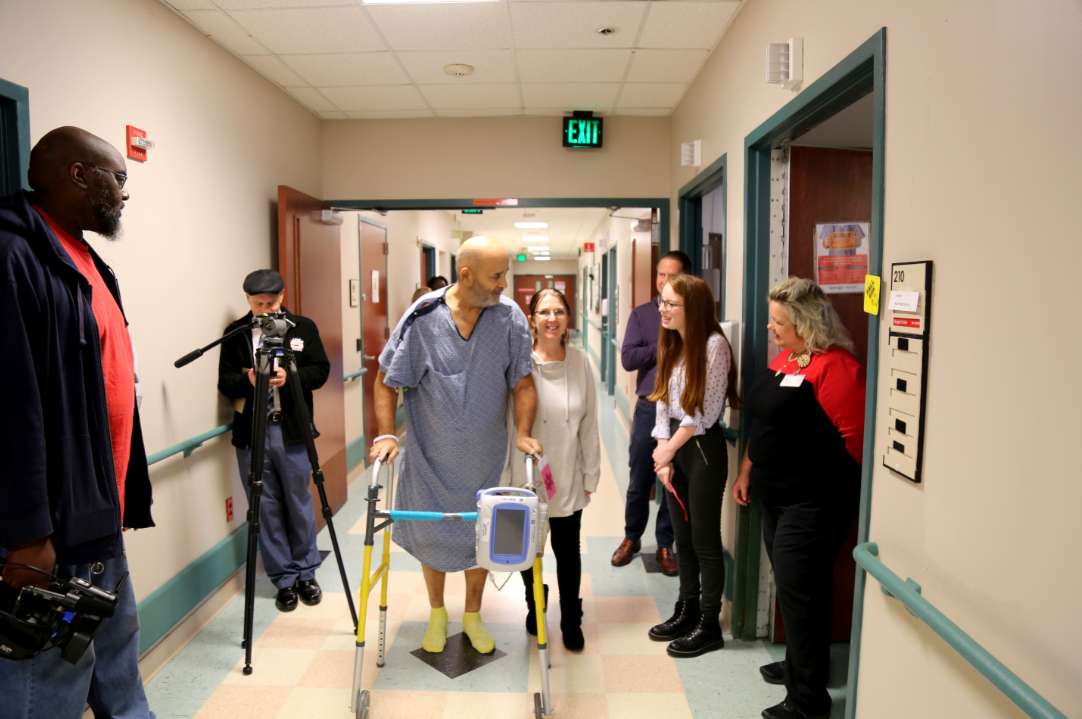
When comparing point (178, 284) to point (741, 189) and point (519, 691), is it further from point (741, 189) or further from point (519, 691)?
point (741, 189)

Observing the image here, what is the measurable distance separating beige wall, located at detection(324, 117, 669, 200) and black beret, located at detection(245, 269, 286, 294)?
1.72 metres

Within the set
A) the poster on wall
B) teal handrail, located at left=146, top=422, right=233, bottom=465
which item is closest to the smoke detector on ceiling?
the poster on wall

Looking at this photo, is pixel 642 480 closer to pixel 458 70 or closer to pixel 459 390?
pixel 459 390

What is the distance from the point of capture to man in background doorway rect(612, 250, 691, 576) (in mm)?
3350

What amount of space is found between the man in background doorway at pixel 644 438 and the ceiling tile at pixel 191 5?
2285 mm

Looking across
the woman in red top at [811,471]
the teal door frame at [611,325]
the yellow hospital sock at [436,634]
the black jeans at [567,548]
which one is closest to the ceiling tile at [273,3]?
the woman in red top at [811,471]

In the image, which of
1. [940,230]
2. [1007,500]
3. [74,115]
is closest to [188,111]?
[74,115]

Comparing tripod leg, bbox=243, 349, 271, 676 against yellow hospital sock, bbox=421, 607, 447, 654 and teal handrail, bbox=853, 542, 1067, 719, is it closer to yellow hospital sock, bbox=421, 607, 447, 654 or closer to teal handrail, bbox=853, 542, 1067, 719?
yellow hospital sock, bbox=421, 607, 447, 654

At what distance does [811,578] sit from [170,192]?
2.88m

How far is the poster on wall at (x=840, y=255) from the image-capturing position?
105 inches

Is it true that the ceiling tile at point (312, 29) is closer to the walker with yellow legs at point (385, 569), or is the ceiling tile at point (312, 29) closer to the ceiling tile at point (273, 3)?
the ceiling tile at point (273, 3)

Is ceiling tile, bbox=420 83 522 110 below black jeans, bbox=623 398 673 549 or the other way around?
the other way around

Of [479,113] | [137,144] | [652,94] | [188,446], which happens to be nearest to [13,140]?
[137,144]

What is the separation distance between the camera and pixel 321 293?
4102 mm
